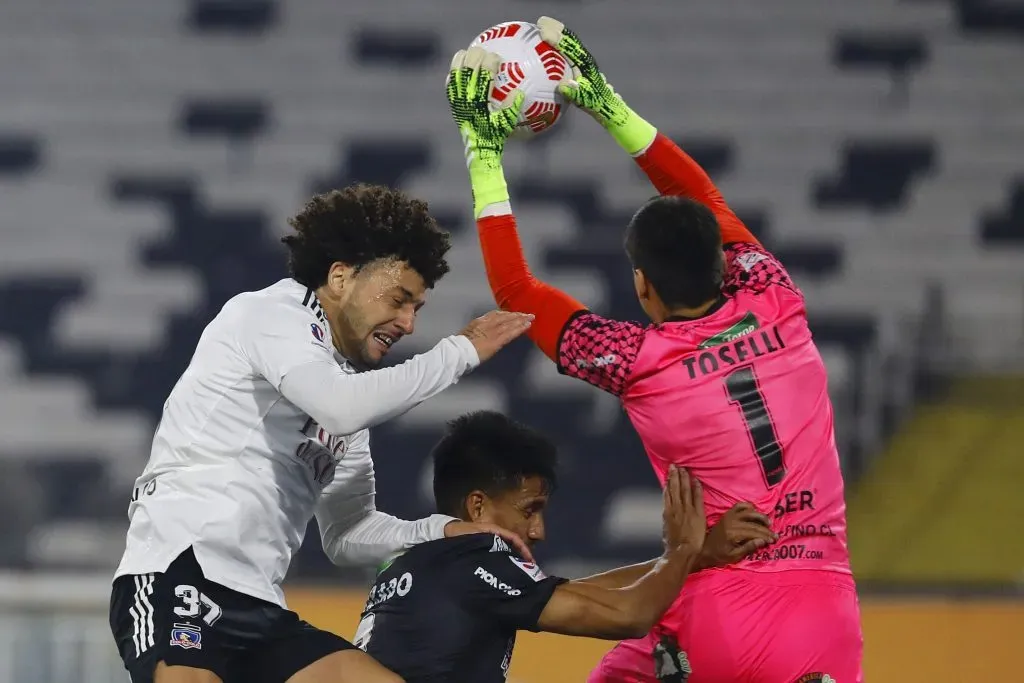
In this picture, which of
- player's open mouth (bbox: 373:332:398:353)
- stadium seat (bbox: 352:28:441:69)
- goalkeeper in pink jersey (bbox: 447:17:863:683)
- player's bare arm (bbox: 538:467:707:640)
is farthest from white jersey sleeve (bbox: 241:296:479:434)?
stadium seat (bbox: 352:28:441:69)

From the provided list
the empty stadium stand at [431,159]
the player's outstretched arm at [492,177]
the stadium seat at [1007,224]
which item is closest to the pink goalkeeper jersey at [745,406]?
the player's outstretched arm at [492,177]

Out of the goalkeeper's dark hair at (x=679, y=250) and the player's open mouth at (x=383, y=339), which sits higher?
the goalkeeper's dark hair at (x=679, y=250)

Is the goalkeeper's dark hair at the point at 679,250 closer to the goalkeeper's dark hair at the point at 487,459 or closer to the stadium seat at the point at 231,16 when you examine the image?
the goalkeeper's dark hair at the point at 487,459

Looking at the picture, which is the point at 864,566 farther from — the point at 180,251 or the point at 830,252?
the point at 180,251

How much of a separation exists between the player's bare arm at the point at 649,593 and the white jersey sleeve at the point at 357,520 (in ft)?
1.92

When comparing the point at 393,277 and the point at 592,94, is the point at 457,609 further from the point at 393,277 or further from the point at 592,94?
the point at 592,94

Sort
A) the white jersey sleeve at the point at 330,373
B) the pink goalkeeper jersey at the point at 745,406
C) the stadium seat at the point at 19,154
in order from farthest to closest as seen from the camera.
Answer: the stadium seat at the point at 19,154 → the pink goalkeeper jersey at the point at 745,406 → the white jersey sleeve at the point at 330,373

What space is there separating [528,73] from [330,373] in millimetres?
1058

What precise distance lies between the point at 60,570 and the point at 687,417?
4.58 metres

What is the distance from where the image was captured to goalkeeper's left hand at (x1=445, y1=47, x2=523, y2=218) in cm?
368

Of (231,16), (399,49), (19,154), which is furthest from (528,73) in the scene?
(19,154)

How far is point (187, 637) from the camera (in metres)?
3.25

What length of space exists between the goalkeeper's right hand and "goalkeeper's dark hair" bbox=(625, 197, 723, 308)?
58 cm

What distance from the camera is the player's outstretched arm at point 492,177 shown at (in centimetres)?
368
